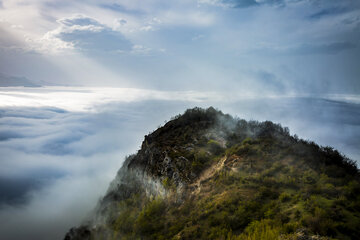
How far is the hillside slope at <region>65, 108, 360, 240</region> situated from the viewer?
31.2ft

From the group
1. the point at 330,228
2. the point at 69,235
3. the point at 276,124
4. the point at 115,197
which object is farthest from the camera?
the point at 115,197

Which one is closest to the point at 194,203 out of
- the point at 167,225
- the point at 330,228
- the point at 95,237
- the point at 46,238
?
the point at 167,225

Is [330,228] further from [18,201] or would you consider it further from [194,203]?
[18,201]

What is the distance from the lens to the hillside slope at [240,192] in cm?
952

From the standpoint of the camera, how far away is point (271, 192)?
40.1 feet

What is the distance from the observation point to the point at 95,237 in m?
21.3

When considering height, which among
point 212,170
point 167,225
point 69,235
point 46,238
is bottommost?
point 46,238

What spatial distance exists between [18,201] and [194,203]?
587 feet

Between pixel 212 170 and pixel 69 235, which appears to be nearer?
pixel 212 170

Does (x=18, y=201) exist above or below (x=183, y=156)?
below

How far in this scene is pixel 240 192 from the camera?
13.0 meters

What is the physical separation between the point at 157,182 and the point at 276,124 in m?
15.9

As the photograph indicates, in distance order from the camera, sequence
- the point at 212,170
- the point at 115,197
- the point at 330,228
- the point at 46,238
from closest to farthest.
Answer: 1. the point at 330,228
2. the point at 212,170
3. the point at 115,197
4. the point at 46,238

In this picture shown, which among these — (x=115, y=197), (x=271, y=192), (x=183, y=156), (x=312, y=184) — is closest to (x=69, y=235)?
(x=115, y=197)
